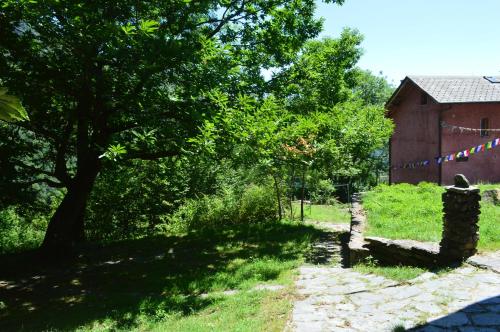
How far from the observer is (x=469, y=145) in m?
20.1

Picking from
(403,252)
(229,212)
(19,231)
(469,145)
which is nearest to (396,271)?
(403,252)

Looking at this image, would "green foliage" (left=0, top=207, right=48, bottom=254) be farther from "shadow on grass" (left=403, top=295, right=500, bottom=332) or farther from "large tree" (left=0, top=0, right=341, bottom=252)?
"shadow on grass" (left=403, top=295, right=500, bottom=332)

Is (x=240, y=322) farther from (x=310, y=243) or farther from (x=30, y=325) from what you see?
(x=310, y=243)

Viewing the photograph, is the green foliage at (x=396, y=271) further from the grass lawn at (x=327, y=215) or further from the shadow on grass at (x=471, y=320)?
the grass lawn at (x=327, y=215)

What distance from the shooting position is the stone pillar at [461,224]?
21.5 ft

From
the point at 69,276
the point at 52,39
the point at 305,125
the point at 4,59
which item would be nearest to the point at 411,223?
the point at 305,125

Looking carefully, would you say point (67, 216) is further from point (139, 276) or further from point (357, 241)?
point (357, 241)

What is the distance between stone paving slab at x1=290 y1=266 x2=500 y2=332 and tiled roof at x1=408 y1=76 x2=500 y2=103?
1545 centimetres

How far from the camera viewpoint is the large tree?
7.41m

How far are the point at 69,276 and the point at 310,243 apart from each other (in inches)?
223

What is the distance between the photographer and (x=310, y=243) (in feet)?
34.9

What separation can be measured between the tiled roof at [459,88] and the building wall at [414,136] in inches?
23.1

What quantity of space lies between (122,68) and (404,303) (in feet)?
21.1

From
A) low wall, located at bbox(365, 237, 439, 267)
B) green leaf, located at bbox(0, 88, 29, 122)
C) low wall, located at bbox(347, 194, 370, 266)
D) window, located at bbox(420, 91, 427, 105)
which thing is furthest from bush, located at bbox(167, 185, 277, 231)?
green leaf, located at bbox(0, 88, 29, 122)
